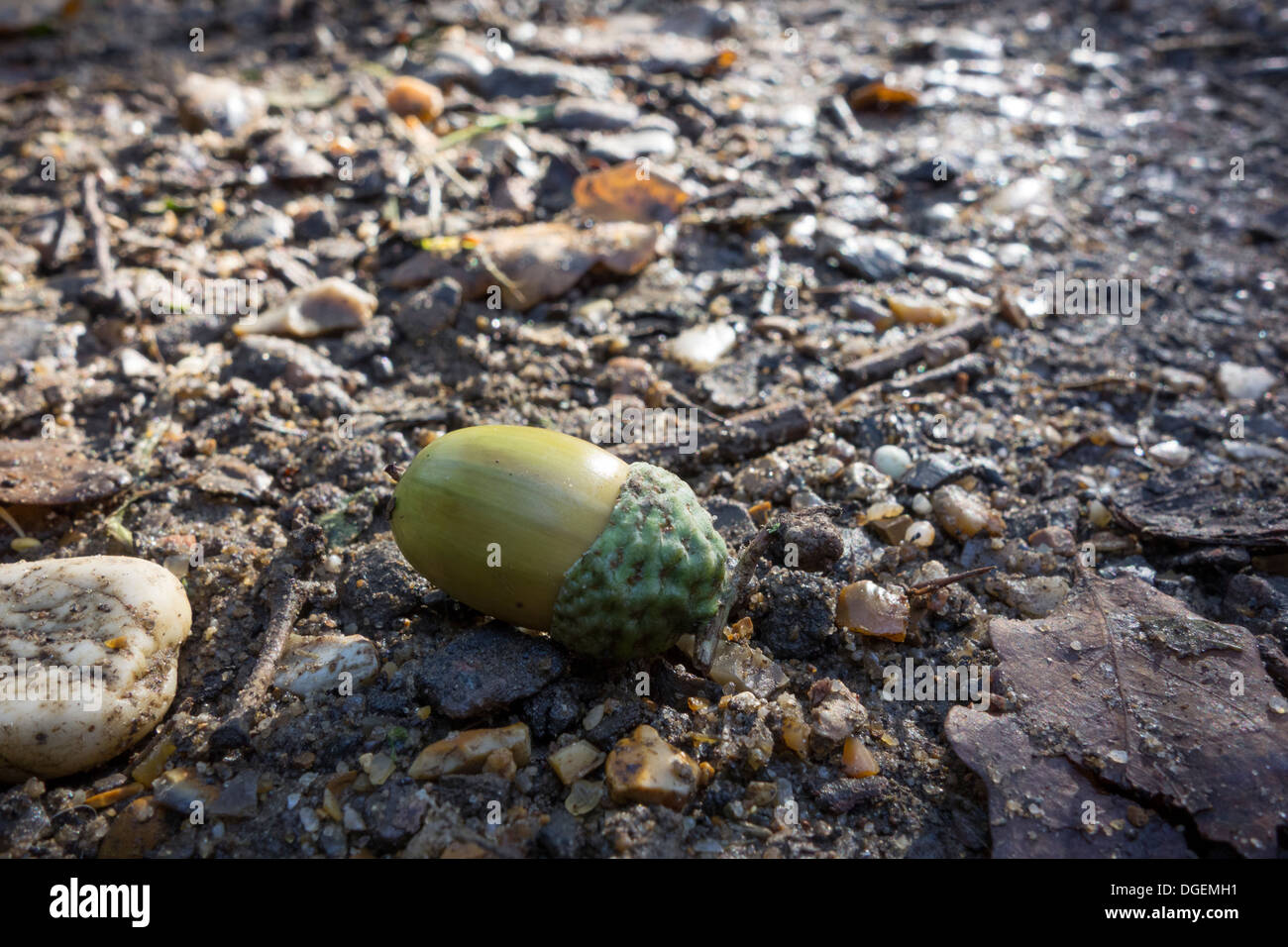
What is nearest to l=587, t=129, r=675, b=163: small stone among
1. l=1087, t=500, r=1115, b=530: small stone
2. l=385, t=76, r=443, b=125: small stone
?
l=385, t=76, r=443, b=125: small stone

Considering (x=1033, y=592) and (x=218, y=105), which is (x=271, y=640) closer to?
(x=1033, y=592)

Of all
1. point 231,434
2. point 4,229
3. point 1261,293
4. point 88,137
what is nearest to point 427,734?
point 231,434

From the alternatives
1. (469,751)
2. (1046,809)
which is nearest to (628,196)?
(469,751)

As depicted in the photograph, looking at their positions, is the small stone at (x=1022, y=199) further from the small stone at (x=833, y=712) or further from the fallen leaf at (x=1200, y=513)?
the small stone at (x=833, y=712)

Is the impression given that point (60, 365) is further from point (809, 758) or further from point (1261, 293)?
point (1261, 293)

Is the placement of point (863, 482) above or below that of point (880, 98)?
below

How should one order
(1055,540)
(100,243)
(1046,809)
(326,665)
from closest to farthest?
1. (1046,809)
2. (326,665)
3. (1055,540)
4. (100,243)

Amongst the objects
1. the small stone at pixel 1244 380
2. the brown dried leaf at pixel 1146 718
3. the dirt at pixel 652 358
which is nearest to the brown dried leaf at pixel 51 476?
the dirt at pixel 652 358
